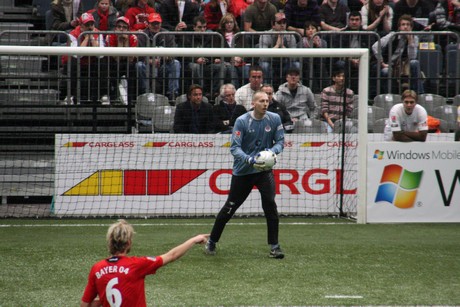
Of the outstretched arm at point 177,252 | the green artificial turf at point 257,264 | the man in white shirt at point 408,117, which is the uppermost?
the man in white shirt at point 408,117

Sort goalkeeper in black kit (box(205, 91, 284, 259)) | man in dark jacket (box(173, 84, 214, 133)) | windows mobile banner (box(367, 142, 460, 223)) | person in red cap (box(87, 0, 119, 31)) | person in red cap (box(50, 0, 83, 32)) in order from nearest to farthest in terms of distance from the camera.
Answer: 1. goalkeeper in black kit (box(205, 91, 284, 259))
2. windows mobile banner (box(367, 142, 460, 223))
3. man in dark jacket (box(173, 84, 214, 133))
4. person in red cap (box(87, 0, 119, 31))
5. person in red cap (box(50, 0, 83, 32))

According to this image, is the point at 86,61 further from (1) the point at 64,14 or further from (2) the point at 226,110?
(2) the point at 226,110

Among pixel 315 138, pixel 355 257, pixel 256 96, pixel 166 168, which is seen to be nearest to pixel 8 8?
pixel 166 168

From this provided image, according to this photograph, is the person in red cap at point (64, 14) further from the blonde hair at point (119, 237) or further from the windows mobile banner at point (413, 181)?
the blonde hair at point (119, 237)

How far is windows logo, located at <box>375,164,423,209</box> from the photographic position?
13078mm

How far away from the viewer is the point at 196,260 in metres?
9.93

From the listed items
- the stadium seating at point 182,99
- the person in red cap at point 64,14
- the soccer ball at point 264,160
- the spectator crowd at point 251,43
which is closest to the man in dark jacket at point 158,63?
the spectator crowd at point 251,43

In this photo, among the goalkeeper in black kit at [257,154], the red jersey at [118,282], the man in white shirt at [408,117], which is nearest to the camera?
the red jersey at [118,282]

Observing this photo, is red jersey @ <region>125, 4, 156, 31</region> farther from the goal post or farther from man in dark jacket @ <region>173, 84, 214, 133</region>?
the goal post

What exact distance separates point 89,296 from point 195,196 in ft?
26.8

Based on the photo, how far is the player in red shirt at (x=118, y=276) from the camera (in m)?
5.64

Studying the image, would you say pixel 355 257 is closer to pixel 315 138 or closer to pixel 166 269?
pixel 166 269

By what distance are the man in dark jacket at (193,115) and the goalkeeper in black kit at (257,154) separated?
3985mm

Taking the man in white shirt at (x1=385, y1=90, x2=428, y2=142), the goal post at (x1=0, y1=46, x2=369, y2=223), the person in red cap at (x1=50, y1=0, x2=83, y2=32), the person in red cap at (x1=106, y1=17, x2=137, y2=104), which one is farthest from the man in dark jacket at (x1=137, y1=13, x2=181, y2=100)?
the man in white shirt at (x1=385, y1=90, x2=428, y2=142)
